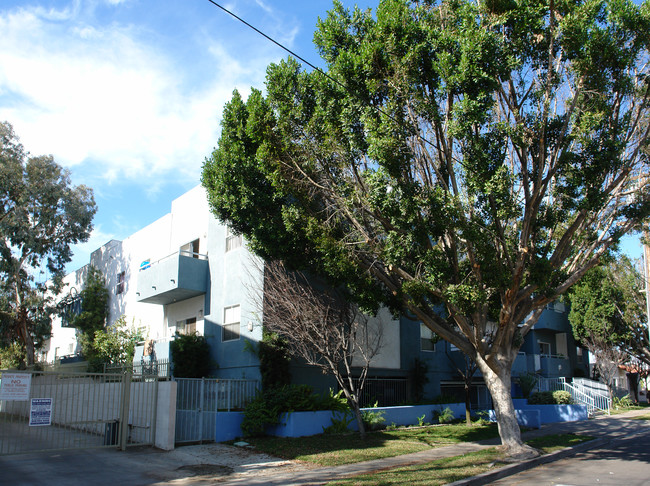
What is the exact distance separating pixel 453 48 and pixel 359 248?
16.5 feet

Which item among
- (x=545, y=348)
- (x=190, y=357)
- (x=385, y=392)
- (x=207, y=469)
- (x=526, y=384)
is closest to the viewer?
(x=207, y=469)

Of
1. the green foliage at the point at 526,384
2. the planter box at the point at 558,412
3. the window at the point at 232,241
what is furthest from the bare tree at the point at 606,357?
the window at the point at 232,241

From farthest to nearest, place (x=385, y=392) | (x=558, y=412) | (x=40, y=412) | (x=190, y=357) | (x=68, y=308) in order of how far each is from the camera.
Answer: (x=68, y=308) → (x=558, y=412) → (x=385, y=392) → (x=190, y=357) → (x=40, y=412)

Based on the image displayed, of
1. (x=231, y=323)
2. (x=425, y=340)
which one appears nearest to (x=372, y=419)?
(x=231, y=323)

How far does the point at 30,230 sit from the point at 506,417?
28.1 meters

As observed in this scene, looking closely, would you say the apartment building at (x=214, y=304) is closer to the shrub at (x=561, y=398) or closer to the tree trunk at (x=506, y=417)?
the shrub at (x=561, y=398)

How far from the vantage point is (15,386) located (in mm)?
11453

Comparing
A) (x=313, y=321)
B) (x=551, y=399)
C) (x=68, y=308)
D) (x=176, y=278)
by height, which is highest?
(x=176, y=278)

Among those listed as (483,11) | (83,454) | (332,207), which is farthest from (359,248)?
(83,454)

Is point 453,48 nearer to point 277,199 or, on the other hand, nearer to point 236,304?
point 277,199

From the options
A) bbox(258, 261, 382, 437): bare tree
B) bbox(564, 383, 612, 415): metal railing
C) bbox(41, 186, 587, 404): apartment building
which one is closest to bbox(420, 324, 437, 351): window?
bbox(41, 186, 587, 404): apartment building

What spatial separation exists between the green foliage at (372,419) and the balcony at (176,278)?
24.9 ft

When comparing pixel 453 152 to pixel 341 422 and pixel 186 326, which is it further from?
pixel 186 326

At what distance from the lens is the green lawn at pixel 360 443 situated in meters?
12.2
